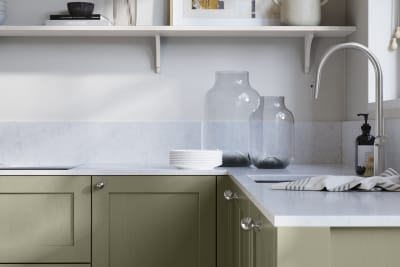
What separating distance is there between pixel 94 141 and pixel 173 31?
25.7 inches

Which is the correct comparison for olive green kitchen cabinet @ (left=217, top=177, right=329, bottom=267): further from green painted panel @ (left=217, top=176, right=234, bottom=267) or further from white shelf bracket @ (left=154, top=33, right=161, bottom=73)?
white shelf bracket @ (left=154, top=33, right=161, bottom=73)

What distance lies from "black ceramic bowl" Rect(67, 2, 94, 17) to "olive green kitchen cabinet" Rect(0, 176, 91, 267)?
0.78 metres

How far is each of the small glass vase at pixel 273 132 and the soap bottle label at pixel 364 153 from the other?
48 cm

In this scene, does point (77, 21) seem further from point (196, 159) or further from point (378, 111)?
point (378, 111)

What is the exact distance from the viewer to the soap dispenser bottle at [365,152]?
104 inches

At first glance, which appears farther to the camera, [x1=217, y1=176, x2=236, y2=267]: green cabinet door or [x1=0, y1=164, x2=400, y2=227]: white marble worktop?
[x1=217, y1=176, x2=236, y2=267]: green cabinet door

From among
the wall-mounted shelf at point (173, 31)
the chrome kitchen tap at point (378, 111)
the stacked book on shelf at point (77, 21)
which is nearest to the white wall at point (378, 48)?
the wall-mounted shelf at point (173, 31)

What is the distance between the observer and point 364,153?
106 inches

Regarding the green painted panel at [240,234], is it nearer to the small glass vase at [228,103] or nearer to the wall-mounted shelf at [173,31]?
the small glass vase at [228,103]

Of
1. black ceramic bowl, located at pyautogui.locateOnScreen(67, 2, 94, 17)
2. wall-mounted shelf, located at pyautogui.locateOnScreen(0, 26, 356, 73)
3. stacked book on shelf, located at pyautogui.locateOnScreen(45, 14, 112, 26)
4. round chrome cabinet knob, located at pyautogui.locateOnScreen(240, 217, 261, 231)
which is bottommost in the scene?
round chrome cabinet knob, located at pyautogui.locateOnScreen(240, 217, 261, 231)

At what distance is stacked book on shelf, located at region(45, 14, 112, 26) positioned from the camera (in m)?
3.26

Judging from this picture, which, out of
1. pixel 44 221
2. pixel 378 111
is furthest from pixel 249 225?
pixel 44 221

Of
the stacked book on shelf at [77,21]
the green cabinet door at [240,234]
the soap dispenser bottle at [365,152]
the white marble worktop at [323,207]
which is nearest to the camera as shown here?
the white marble worktop at [323,207]

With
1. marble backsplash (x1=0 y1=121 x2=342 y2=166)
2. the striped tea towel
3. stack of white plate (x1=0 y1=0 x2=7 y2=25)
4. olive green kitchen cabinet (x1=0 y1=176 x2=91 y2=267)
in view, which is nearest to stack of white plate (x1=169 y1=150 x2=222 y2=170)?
olive green kitchen cabinet (x1=0 y1=176 x2=91 y2=267)
